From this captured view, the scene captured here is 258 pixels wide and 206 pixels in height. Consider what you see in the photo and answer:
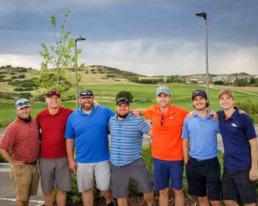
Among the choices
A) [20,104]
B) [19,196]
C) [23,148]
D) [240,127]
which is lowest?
[19,196]

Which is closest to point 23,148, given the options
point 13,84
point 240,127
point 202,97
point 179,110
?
point 179,110

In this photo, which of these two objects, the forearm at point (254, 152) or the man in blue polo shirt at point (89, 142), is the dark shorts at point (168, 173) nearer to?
the man in blue polo shirt at point (89, 142)

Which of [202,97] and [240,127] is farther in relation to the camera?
[202,97]

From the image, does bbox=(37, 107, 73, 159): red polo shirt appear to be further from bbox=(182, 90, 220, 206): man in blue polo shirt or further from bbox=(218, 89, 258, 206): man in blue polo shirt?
bbox=(218, 89, 258, 206): man in blue polo shirt

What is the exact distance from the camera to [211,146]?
514 centimetres

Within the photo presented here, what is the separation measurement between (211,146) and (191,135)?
35cm

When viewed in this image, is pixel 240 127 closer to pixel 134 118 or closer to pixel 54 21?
pixel 134 118

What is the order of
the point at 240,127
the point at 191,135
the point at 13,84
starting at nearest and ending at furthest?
the point at 240,127 → the point at 191,135 → the point at 13,84

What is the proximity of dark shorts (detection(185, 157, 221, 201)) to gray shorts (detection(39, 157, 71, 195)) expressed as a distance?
2.21 metres

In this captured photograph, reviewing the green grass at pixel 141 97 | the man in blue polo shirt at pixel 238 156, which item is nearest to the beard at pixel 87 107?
the man in blue polo shirt at pixel 238 156

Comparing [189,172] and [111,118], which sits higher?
[111,118]

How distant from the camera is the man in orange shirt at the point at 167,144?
17.9 feet

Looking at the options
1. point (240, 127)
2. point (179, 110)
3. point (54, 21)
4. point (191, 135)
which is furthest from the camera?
point (54, 21)

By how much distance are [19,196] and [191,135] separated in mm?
3184
